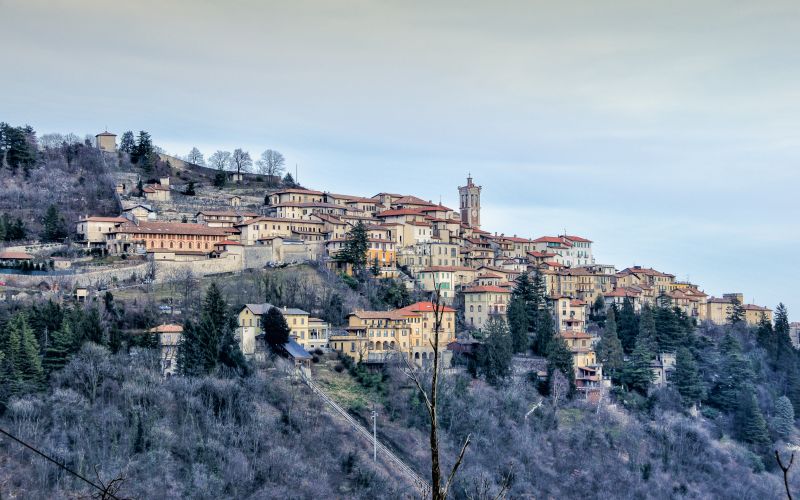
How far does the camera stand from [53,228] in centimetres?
5650

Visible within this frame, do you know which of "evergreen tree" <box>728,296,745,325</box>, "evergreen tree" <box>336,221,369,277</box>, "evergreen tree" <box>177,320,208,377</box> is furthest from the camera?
"evergreen tree" <box>728,296,745,325</box>

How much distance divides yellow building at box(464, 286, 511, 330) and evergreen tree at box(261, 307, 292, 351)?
1495cm

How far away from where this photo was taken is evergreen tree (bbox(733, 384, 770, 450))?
173ft

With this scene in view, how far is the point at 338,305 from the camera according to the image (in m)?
49.0

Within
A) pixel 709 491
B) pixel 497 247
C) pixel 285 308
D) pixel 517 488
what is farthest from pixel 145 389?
pixel 497 247

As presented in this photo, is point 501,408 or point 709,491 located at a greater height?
point 501,408

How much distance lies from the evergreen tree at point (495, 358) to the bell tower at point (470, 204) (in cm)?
3301

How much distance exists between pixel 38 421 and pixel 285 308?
14.1 meters

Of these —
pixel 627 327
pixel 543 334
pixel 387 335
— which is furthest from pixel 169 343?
pixel 627 327

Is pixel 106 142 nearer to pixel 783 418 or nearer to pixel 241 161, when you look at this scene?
pixel 241 161

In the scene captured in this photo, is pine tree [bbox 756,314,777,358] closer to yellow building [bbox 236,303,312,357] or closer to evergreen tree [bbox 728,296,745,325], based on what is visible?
evergreen tree [bbox 728,296,745,325]

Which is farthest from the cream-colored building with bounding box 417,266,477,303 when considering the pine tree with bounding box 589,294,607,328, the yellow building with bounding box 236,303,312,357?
the yellow building with bounding box 236,303,312,357

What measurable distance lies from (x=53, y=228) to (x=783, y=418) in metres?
45.8

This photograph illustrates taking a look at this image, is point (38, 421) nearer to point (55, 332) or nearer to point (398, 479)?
point (55, 332)
